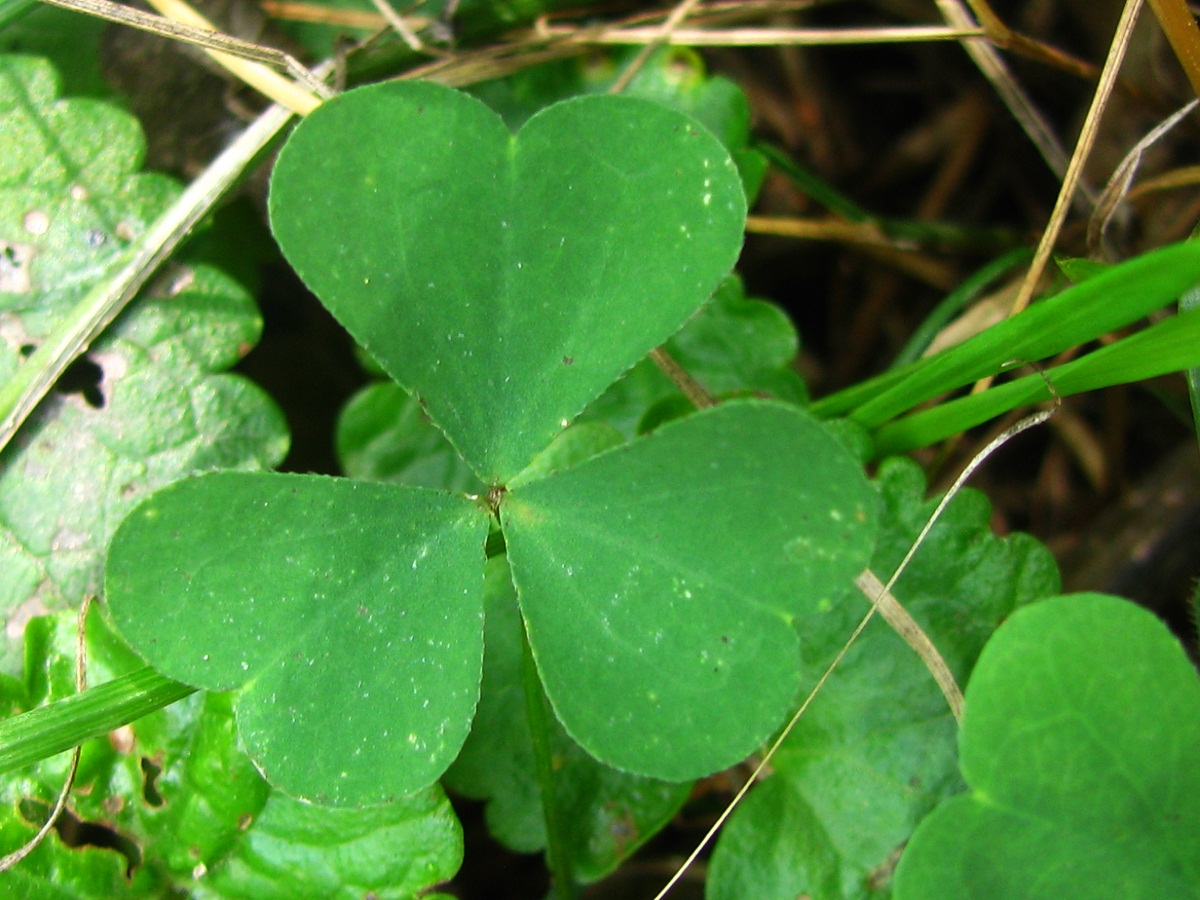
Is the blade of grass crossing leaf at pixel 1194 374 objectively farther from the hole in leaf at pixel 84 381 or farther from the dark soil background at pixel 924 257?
the hole in leaf at pixel 84 381

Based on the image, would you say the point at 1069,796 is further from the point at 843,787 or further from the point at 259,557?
the point at 259,557

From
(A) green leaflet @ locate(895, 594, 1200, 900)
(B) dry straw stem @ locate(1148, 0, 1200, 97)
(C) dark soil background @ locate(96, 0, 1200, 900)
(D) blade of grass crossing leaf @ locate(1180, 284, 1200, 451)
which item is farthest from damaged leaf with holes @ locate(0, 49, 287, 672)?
(B) dry straw stem @ locate(1148, 0, 1200, 97)

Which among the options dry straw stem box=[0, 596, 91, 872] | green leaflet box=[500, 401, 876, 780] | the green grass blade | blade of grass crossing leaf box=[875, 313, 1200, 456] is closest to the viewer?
green leaflet box=[500, 401, 876, 780]

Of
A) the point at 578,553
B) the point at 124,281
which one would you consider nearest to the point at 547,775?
the point at 578,553

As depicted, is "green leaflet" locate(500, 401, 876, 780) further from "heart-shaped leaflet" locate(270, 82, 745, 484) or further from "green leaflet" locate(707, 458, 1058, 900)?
"green leaflet" locate(707, 458, 1058, 900)

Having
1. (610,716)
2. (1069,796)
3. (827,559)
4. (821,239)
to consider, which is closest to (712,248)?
(827,559)
